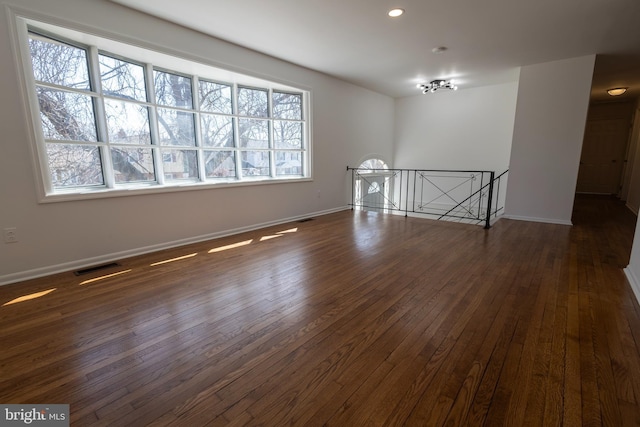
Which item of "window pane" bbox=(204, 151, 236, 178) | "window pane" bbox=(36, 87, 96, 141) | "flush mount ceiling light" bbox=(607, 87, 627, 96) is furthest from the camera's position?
"flush mount ceiling light" bbox=(607, 87, 627, 96)

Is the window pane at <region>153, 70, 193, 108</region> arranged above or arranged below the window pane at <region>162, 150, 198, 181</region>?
above

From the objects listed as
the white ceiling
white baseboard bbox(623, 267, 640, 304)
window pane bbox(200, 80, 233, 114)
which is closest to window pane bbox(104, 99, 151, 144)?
window pane bbox(200, 80, 233, 114)

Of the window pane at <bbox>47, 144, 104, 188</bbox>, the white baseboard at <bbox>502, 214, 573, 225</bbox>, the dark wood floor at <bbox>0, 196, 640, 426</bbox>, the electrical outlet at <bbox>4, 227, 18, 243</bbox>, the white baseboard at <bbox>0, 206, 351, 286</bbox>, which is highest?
the window pane at <bbox>47, 144, 104, 188</bbox>

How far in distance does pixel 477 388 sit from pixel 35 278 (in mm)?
3645

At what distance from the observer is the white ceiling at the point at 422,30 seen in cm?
295

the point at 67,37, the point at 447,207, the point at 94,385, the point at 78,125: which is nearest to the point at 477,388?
the point at 94,385

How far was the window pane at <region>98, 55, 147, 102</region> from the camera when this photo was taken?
3.17 metres

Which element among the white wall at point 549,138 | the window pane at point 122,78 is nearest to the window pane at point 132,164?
the window pane at point 122,78

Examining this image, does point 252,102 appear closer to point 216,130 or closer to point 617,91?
point 216,130

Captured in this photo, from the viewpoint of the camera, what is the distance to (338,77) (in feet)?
18.4

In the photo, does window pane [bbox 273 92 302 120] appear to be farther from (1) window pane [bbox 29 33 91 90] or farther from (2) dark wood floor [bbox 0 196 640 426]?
(2) dark wood floor [bbox 0 196 640 426]

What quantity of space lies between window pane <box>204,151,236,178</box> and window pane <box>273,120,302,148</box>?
35.6 inches

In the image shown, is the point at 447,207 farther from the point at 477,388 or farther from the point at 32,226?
the point at 32,226

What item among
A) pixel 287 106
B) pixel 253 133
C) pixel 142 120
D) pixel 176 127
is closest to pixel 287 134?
Result: pixel 287 106
